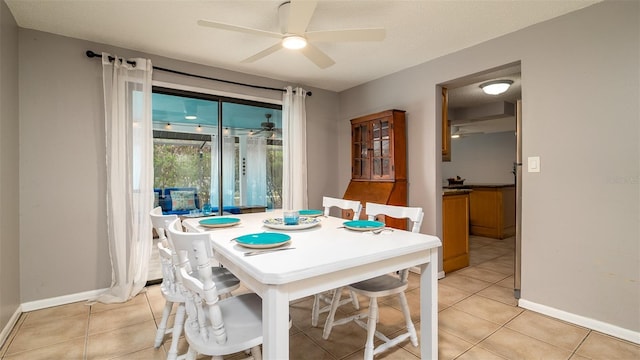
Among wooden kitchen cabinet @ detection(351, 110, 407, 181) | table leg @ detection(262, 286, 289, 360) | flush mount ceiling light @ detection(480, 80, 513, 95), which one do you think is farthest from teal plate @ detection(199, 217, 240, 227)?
flush mount ceiling light @ detection(480, 80, 513, 95)

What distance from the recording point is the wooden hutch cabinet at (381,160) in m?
3.31

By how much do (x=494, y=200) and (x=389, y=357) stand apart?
410 cm

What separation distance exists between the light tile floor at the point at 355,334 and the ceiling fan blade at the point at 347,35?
6.59ft

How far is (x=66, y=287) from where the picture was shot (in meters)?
2.60

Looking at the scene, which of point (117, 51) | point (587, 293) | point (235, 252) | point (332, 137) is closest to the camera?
point (235, 252)

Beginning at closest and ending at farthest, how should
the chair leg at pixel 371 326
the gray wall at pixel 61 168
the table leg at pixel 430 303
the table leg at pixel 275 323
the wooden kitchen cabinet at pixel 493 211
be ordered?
the table leg at pixel 275 323, the table leg at pixel 430 303, the chair leg at pixel 371 326, the gray wall at pixel 61 168, the wooden kitchen cabinet at pixel 493 211

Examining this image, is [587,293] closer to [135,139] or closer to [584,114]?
[584,114]

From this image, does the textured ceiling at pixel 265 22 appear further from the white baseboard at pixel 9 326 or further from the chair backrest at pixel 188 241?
the white baseboard at pixel 9 326

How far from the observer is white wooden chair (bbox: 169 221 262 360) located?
1.12m

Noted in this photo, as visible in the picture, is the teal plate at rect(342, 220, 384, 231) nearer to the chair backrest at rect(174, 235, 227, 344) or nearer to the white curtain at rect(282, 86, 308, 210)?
the chair backrest at rect(174, 235, 227, 344)

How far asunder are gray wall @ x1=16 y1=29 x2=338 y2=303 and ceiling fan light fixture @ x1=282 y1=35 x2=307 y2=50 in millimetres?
1788

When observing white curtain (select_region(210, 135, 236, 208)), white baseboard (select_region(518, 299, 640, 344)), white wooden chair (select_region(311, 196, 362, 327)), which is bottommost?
white baseboard (select_region(518, 299, 640, 344))

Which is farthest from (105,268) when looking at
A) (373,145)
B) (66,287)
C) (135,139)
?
(373,145)

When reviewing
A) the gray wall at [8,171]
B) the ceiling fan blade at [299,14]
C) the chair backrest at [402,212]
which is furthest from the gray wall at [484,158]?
the gray wall at [8,171]
